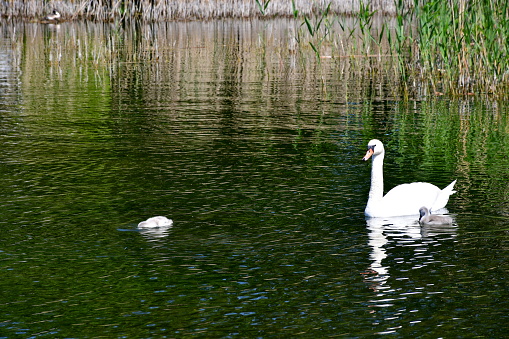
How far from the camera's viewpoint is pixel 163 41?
117ft

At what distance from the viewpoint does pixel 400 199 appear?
1020cm

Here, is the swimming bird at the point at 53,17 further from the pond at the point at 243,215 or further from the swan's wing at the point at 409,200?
the swan's wing at the point at 409,200

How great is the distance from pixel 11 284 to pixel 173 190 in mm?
3893

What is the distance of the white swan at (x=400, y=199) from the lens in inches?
398

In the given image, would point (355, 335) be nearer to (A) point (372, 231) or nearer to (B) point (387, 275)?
(B) point (387, 275)

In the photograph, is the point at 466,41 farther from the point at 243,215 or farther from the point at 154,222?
the point at 154,222

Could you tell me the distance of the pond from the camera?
706cm

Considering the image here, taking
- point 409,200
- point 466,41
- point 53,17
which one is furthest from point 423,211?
point 53,17

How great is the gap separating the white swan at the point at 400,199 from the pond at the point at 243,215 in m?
0.16

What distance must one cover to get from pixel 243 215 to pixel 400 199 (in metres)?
1.96

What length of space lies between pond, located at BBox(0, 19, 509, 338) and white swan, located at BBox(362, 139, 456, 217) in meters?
0.16

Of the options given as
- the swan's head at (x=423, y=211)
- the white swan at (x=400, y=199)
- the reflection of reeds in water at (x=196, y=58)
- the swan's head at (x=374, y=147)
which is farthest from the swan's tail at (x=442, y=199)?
the reflection of reeds in water at (x=196, y=58)

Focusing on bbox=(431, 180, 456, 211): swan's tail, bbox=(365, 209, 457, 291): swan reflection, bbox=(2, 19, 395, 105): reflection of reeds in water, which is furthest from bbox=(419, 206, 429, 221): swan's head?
bbox=(2, 19, 395, 105): reflection of reeds in water

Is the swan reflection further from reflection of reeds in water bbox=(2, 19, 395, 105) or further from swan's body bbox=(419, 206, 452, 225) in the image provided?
reflection of reeds in water bbox=(2, 19, 395, 105)
